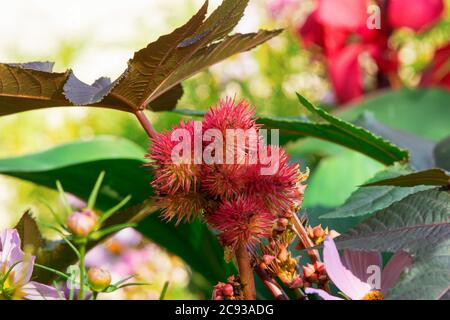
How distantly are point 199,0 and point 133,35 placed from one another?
124 millimetres

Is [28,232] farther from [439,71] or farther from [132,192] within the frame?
[439,71]

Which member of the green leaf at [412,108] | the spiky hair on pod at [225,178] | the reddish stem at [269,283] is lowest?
the reddish stem at [269,283]

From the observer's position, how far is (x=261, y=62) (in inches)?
45.6

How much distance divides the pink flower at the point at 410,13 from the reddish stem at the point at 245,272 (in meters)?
0.72

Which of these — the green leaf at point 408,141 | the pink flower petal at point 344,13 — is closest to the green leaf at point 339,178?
the green leaf at point 408,141

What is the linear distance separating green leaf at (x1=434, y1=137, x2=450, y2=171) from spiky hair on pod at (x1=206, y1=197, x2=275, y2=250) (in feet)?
0.80

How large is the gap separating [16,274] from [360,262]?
0.37ft

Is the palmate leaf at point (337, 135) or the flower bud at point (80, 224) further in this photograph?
the palmate leaf at point (337, 135)

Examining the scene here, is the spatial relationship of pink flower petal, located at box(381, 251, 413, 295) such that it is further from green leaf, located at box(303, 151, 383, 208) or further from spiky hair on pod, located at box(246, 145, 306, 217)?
green leaf, located at box(303, 151, 383, 208)

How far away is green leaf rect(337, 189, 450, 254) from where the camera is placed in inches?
8.7

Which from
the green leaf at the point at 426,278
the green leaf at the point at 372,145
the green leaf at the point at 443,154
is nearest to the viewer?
the green leaf at the point at 426,278

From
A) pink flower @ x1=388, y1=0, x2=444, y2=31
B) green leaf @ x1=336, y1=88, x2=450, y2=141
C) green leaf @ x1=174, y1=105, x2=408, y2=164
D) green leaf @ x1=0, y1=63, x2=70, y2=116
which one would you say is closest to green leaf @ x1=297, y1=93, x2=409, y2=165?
green leaf @ x1=174, y1=105, x2=408, y2=164

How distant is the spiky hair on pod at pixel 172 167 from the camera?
0.70 feet

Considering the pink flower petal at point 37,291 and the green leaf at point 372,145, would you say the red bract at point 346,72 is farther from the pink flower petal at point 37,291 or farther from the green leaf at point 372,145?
the pink flower petal at point 37,291
